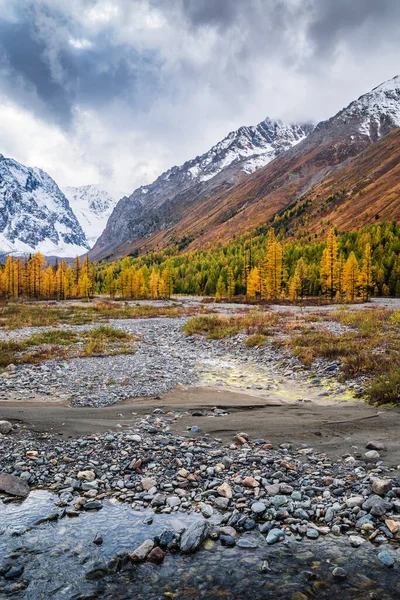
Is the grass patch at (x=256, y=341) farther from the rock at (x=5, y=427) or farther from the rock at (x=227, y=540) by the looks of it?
the rock at (x=227, y=540)

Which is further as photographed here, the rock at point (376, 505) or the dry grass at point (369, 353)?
the dry grass at point (369, 353)

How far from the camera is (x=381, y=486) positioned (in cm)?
627

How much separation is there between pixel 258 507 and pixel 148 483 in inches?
87.5

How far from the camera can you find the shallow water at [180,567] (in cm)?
447

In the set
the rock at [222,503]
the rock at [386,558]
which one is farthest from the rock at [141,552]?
the rock at [386,558]

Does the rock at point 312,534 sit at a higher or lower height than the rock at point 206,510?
higher

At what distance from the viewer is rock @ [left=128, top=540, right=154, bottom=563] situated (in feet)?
16.7

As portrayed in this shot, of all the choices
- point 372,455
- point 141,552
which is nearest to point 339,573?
point 141,552

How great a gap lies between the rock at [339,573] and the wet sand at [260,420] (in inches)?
132

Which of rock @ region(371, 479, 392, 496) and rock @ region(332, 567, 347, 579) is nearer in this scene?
rock @ region(332, 567, 347, 579)

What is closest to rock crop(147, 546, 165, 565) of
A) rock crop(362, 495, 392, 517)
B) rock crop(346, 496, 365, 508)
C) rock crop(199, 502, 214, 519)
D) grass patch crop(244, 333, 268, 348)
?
rock crop(199, 502, 214, 519)

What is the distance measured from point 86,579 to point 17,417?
6860mm

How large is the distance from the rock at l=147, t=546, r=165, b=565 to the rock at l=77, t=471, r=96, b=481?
8.34 ft

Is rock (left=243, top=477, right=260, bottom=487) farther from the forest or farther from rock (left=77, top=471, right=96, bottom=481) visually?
the forest
